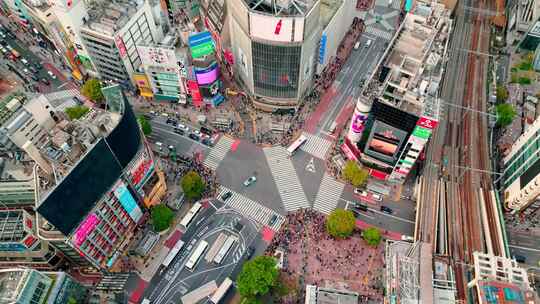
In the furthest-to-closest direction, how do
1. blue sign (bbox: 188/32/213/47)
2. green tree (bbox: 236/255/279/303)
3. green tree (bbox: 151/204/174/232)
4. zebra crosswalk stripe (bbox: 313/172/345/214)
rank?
blue sign (bbox: 188/32/213/47)
zebra crosswalk stripe (bbox: 313/172/345/214)
green tree (bbox: 151/204/174/232)
green tree (bbox: 236/255/279/303)

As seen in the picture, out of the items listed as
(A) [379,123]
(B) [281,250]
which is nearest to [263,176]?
(B) [281,250]

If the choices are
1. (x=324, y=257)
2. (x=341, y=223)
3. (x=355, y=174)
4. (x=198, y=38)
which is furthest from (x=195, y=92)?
(x=324, y=257)

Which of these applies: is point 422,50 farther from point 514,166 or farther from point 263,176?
point 263,176

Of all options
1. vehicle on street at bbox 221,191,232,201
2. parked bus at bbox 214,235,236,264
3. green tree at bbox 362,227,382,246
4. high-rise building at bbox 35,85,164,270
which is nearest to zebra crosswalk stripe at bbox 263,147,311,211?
vehicle on street at bbox 221,191,232,201

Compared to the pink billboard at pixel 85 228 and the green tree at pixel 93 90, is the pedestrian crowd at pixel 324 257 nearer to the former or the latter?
the pink billboard at pixel 85 228

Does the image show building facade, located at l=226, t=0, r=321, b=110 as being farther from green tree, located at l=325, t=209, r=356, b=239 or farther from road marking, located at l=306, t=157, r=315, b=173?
green tree, located at l=325, t=209, r=356, b=239

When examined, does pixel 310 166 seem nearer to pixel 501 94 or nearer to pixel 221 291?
pixel 221 291
